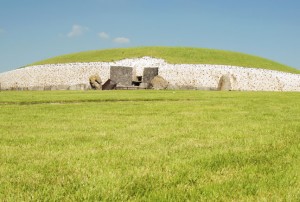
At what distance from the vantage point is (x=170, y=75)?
59844 mm

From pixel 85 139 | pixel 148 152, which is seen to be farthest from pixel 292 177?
pixel 85 139

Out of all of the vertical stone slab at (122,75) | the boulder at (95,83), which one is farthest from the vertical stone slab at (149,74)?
the boulder at (95,83)

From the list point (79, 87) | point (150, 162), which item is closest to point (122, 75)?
point (79, 87)

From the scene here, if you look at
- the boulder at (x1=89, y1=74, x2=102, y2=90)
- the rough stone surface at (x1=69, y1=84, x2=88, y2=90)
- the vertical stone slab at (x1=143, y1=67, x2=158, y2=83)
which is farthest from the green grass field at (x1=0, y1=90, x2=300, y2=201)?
the vertical stone slab at (x1=143, y1=67, x2=158, y2=83)

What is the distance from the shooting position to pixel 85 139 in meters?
10.5

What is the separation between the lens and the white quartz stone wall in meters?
58.3

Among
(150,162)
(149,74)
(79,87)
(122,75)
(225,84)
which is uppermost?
(149,74)

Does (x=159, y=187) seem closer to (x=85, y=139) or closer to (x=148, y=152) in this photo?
(x=148, y=152)

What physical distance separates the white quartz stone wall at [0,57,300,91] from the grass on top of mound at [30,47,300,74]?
11.6ft

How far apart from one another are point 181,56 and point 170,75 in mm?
13549

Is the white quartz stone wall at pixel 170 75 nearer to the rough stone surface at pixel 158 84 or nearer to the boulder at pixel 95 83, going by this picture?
the boulder at pixel 95 83

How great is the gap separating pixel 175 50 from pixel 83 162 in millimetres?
70582

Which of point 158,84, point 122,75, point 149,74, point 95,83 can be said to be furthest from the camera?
point 149,74

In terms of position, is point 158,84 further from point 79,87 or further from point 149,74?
point 79,87
